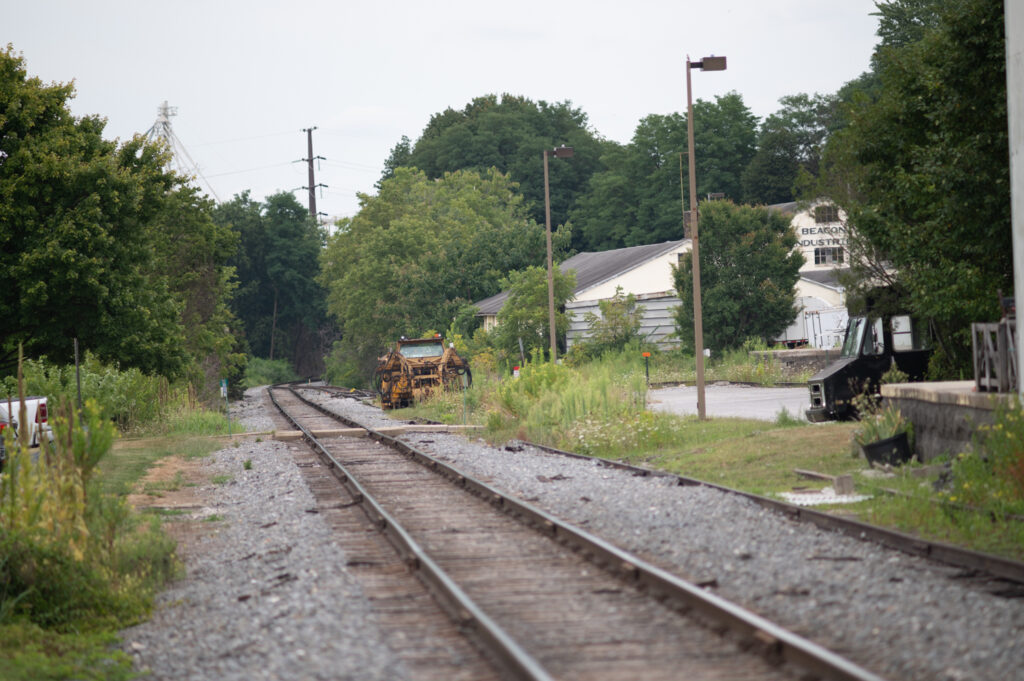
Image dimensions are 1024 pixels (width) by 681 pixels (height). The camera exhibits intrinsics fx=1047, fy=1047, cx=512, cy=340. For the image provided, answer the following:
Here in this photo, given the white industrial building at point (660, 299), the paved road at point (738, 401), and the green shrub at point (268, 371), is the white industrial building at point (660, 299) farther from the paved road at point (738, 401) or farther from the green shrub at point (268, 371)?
the green shrub at point (268, 371)

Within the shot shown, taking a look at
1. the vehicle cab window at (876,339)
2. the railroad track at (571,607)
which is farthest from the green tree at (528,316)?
the railroad track at (571,607)

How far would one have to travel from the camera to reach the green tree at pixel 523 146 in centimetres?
9638

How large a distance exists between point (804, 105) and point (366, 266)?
40829 millimetres

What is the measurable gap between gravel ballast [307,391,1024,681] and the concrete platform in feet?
10.2

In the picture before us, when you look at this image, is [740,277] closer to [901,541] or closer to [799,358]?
[799,358]

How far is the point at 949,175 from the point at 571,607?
12.6 meters

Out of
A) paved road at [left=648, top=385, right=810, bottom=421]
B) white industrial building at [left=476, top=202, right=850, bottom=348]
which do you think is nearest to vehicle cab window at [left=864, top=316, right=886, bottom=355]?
paved road at [left=648, top=385, right=810, bottom=421]

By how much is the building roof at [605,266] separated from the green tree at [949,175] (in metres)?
26.9

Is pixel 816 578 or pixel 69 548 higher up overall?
pixel 69 548

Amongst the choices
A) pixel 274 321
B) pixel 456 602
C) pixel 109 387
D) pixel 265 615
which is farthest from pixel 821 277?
pixel 274 321

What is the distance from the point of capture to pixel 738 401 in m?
29.7

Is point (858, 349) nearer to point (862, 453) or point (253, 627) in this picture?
point (862, 453)

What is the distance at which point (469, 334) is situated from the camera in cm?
5381

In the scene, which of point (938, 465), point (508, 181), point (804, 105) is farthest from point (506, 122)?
point (938, 465)
